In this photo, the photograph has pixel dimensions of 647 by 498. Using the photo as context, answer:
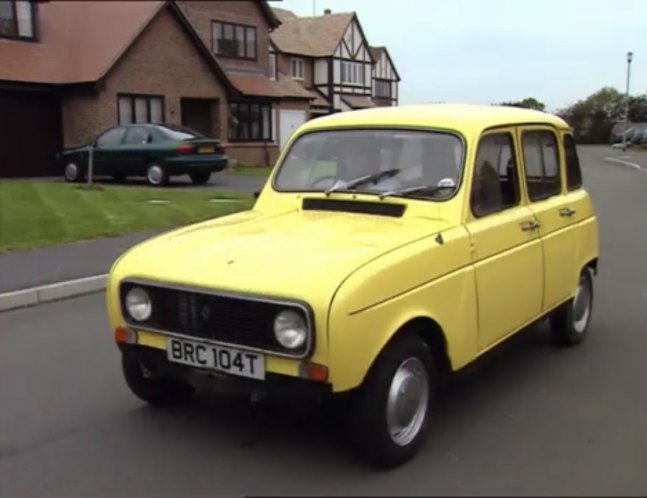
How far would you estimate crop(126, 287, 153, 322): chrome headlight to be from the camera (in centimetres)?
398

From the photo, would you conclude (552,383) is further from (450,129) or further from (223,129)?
→ (223,129)

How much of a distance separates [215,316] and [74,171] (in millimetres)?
19148

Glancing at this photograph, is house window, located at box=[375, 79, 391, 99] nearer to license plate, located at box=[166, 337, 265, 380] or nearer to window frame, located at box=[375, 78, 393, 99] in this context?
window frame, located at box=[375, 78, 393, 99]

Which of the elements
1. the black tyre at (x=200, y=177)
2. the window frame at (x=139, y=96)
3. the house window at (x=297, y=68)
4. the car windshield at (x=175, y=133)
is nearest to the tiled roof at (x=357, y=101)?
the house window at (x=297, y=68)

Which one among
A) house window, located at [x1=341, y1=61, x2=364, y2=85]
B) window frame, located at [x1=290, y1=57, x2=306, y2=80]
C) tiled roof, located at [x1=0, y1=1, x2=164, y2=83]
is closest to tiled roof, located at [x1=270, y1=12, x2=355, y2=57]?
window frame, located at [x1=290, y1=57, x2=306, y2=80]

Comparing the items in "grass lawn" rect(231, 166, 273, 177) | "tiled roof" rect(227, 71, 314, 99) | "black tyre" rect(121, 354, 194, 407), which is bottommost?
"black tyre" rect(121, 354, 194, 407)

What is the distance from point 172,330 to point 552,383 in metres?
2.64

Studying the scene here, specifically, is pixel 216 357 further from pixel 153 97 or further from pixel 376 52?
pixel 376 52

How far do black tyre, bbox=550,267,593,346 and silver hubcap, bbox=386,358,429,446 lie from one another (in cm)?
208

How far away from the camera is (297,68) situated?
178ft

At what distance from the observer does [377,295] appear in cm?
356

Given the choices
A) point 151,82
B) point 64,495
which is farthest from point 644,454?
point 151,82

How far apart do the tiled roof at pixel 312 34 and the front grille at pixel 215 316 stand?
49856 millimetres

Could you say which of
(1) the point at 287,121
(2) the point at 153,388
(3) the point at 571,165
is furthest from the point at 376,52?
(2) the point at 153,388
